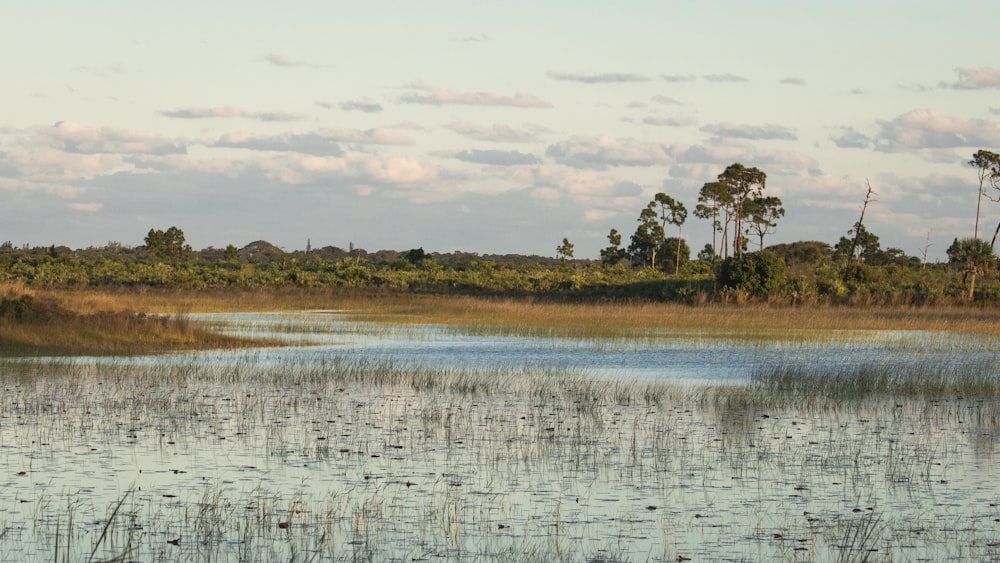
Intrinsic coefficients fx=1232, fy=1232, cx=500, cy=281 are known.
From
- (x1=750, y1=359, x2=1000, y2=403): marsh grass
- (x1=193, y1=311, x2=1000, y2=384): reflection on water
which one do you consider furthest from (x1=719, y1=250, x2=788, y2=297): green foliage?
(x1=750, y1=359, x2=1000, y2=403): marsh grass

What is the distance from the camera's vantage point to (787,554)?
10.3 meters

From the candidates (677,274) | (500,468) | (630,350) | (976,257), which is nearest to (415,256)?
(677,274)

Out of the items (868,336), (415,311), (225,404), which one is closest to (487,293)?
(415,311)

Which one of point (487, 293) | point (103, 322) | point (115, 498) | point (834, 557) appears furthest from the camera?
point (487, 293)

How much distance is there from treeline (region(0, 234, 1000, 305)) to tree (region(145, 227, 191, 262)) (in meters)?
3.50

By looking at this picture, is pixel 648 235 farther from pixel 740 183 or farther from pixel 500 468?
pixel 500 468

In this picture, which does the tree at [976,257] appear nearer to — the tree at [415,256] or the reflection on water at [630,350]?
the reflection on water at [630,350]

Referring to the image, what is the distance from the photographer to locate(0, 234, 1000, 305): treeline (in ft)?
A: 205

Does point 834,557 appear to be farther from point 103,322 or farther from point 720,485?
point 103,322

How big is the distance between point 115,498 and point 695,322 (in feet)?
126

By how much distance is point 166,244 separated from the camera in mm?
131375

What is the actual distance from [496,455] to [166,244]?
121406 millimetres

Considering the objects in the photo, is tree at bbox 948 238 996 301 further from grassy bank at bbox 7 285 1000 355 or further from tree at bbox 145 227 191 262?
tree at bbox 145 227 191 262

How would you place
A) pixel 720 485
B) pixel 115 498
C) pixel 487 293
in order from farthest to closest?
pixel 487 293 < pixel 720 485 < pixel 115 498
